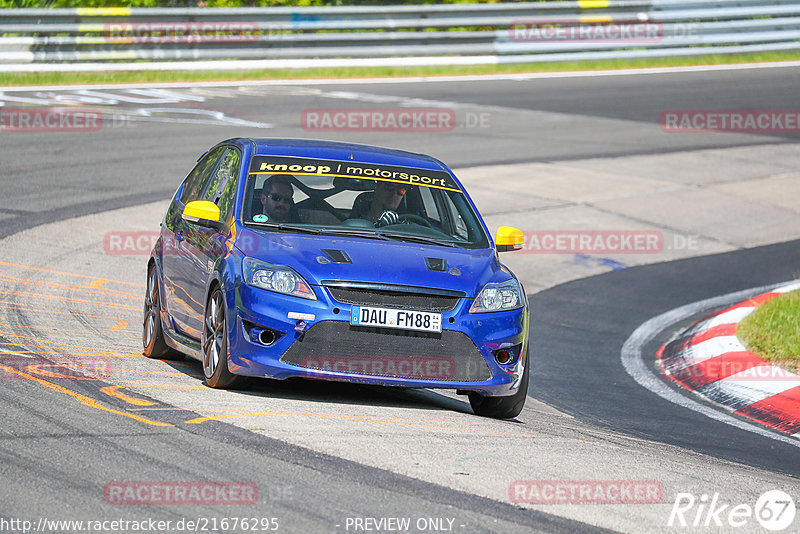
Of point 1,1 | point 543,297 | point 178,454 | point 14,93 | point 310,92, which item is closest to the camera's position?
point 178,454

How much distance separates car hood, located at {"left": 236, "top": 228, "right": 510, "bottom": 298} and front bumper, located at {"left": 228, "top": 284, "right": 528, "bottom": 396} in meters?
0.16

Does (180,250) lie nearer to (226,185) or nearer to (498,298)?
(226,185)

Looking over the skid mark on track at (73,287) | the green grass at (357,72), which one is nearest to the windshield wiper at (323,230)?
the skid mark on track at (73,287)

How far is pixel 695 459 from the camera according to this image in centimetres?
685

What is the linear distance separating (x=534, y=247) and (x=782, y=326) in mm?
4472

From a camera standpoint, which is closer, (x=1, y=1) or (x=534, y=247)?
(x=534, y=247)

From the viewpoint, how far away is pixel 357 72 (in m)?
25.5

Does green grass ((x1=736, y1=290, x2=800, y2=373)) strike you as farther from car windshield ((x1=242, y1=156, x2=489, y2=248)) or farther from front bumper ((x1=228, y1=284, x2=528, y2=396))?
front bumper ((x1=228, y1=284, x2=528, y2=396))

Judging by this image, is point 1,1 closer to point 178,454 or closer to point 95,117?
point 95,117

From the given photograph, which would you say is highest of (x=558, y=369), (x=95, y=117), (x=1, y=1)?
(x=1, y=1)

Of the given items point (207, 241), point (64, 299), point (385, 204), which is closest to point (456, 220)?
point (385, 204)

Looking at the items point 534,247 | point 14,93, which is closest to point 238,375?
point 534,247

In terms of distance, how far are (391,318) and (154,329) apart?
7.41ft

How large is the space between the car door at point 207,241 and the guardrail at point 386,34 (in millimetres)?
15089
